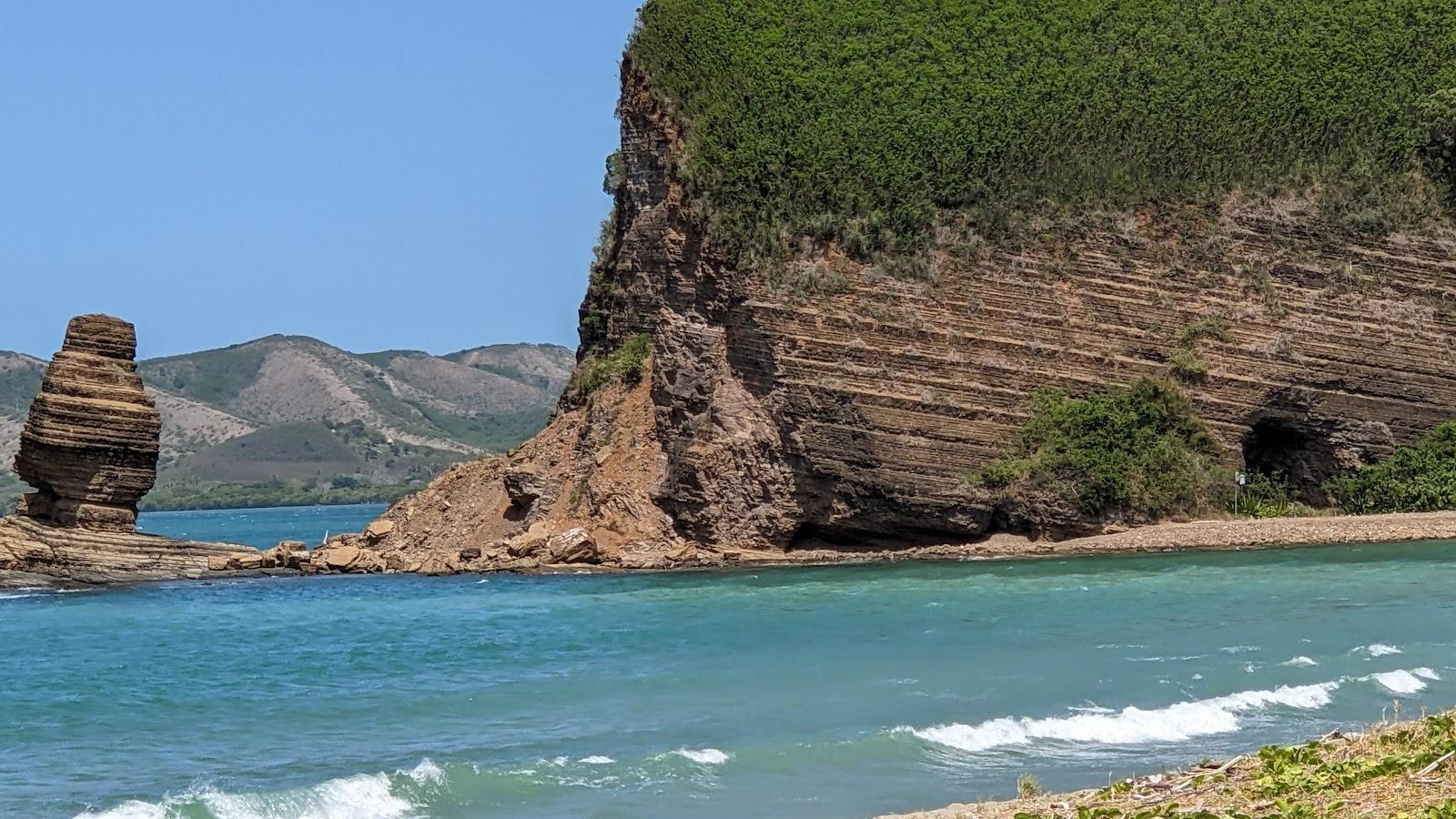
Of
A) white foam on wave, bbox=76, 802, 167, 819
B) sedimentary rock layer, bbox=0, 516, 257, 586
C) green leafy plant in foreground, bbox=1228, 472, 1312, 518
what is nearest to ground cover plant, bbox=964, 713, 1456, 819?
white foam on wave, bbox=76, 802, 167, 819

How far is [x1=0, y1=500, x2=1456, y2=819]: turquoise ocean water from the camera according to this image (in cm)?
1388

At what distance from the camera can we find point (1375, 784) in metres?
10.3

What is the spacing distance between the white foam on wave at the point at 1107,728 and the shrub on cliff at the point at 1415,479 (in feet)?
81.2

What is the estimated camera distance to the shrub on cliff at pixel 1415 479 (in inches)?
1551

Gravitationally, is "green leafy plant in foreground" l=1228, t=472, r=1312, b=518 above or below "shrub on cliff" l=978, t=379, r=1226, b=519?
below

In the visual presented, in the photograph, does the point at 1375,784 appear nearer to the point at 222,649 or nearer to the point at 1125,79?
the point at 222,649

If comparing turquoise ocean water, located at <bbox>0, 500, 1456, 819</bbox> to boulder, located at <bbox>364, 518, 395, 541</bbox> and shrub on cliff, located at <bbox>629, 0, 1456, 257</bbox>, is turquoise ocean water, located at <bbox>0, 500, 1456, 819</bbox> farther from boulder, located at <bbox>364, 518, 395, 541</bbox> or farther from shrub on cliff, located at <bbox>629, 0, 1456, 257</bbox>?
shrub on cliff, located at <bbox>629, 0, 1456, 257</bbox>

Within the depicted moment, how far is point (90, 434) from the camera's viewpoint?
3828 centimetres

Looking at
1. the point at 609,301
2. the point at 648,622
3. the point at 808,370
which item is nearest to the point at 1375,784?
the point at 648,622

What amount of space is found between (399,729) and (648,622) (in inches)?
385

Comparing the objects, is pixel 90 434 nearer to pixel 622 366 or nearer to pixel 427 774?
pixel 622 366

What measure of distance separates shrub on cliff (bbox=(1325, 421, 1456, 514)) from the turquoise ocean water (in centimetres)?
808

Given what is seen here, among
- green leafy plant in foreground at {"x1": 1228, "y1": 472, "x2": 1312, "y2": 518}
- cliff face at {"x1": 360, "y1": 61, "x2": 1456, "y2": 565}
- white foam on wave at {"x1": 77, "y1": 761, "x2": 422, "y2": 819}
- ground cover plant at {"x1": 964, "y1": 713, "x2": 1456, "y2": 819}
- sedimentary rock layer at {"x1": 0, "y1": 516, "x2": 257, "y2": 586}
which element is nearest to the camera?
ground cover plant at {"x1": 964, "y1": 713, "x2": 1456, "y2": 819}

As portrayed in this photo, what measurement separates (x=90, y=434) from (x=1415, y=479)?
98.8ft
